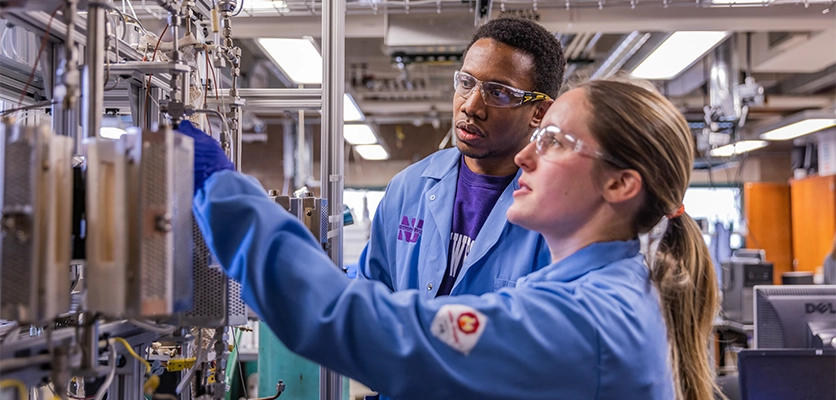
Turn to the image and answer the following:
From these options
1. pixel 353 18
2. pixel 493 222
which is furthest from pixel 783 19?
pixel 493 222

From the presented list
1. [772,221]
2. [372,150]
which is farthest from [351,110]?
[772,221]

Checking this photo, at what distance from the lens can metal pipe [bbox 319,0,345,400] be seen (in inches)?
70.0

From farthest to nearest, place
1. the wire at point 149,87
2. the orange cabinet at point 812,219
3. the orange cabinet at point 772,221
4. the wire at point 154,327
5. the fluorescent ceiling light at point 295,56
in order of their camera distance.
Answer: the orange cabinet at point 772,221
the orange cabinet at point 812,219
the fluorescent ceiling light at point 295,56
the wire at point 149,87
the wire at point 154,327

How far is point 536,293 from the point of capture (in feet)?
3.26

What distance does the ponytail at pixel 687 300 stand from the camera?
1.16 meters

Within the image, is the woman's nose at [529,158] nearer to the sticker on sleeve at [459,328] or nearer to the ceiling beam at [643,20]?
the sticker on sleeve at [459,328]

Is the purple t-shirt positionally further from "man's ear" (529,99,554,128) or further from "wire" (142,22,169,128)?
"wire" (142,22,169,128)

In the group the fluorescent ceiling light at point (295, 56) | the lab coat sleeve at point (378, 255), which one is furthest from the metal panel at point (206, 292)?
the fluorescent ceiling light at point (295, 56)

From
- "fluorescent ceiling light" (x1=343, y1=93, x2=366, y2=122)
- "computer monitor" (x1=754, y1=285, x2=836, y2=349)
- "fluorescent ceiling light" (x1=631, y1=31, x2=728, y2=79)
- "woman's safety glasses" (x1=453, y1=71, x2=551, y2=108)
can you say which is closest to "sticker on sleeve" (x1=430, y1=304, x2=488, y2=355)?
"woman's safety glasses" (x1=453, y1=71, x2=551, y2=108)

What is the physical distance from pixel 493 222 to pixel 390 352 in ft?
2.32

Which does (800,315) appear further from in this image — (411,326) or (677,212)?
(411,326)

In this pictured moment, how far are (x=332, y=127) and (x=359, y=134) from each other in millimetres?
3782

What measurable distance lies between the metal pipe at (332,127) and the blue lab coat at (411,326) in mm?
843

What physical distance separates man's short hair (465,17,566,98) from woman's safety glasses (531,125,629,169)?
521 millimetres
